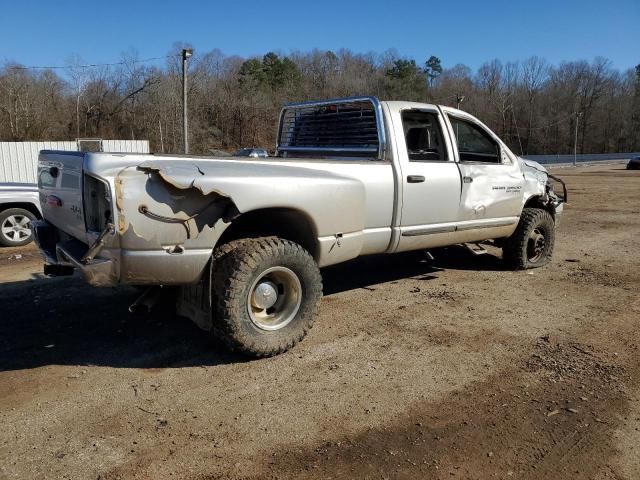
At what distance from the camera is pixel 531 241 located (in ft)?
24.1

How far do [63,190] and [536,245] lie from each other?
5.72 meters

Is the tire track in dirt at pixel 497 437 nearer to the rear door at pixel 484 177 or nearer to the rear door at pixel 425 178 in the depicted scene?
the rear door at pixel 425 178

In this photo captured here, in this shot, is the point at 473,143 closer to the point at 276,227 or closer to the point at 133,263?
the point at 276,227

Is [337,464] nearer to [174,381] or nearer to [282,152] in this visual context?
[174,381]

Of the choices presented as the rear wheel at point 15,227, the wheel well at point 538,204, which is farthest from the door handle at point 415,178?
the rear wheel at point 15,227

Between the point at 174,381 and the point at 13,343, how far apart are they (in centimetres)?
167

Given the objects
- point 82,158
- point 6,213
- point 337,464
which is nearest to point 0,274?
point 6,213

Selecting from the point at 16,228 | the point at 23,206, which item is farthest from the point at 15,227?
the point at 23,206

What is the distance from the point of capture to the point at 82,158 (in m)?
3.76

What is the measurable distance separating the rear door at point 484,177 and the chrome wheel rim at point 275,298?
95.2 inches

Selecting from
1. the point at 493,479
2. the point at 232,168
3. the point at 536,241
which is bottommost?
the point at 493,479

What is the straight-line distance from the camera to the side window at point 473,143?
6353 mm

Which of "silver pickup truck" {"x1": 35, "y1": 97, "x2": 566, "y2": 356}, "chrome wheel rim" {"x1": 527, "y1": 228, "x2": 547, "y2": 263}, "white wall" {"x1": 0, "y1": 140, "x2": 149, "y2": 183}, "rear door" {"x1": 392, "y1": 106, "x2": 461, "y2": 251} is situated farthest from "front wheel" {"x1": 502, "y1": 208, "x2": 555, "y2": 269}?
"white wall" {"x1": 0, "y1": 140, "x2": 149, "y2": 183}

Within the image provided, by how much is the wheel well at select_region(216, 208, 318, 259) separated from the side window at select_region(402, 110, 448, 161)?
5.70 ft
